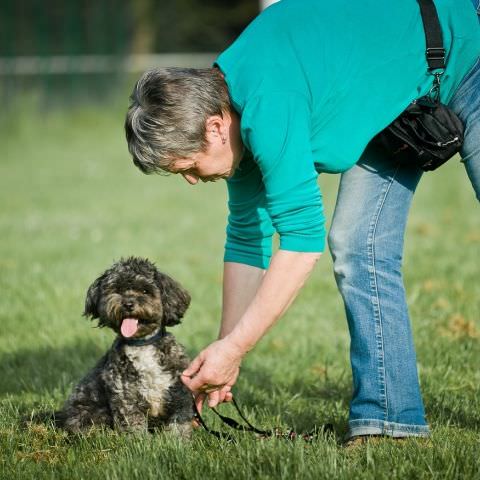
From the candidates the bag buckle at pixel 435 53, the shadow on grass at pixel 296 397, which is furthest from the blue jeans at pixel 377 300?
the shadow on grass at pixel 296 397

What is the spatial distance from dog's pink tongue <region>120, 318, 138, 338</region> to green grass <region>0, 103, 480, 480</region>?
1.63 feet

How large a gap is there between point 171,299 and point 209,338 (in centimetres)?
205

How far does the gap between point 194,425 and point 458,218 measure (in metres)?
7.40

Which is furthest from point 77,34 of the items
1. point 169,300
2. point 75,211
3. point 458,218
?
point 169,300

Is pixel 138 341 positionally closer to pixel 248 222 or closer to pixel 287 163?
pixel 248 222

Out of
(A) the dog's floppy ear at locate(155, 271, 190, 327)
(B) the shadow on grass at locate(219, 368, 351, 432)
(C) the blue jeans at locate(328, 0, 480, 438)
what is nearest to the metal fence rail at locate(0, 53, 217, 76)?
(B) the shadow on grass at locate(219, 368, 351, 432)

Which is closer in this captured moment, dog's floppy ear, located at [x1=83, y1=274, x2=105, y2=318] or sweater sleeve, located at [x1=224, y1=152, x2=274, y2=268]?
sweater sleeve, located at [x1=224, y1=152, x2=274, y2=268]

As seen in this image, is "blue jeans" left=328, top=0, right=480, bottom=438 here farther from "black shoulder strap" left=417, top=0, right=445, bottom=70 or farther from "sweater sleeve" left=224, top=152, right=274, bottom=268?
"sweater sleeve" left=224, top=152, right=274, bottom=268

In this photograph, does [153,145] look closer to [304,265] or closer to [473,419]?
[304,265]

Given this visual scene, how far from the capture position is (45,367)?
596cm

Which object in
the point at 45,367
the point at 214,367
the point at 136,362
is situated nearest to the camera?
the point at 214,367

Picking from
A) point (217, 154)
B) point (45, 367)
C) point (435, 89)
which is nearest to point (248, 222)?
point (217, 154)

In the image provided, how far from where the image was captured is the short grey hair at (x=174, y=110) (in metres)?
3.65

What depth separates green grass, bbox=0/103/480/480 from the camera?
377 cm
